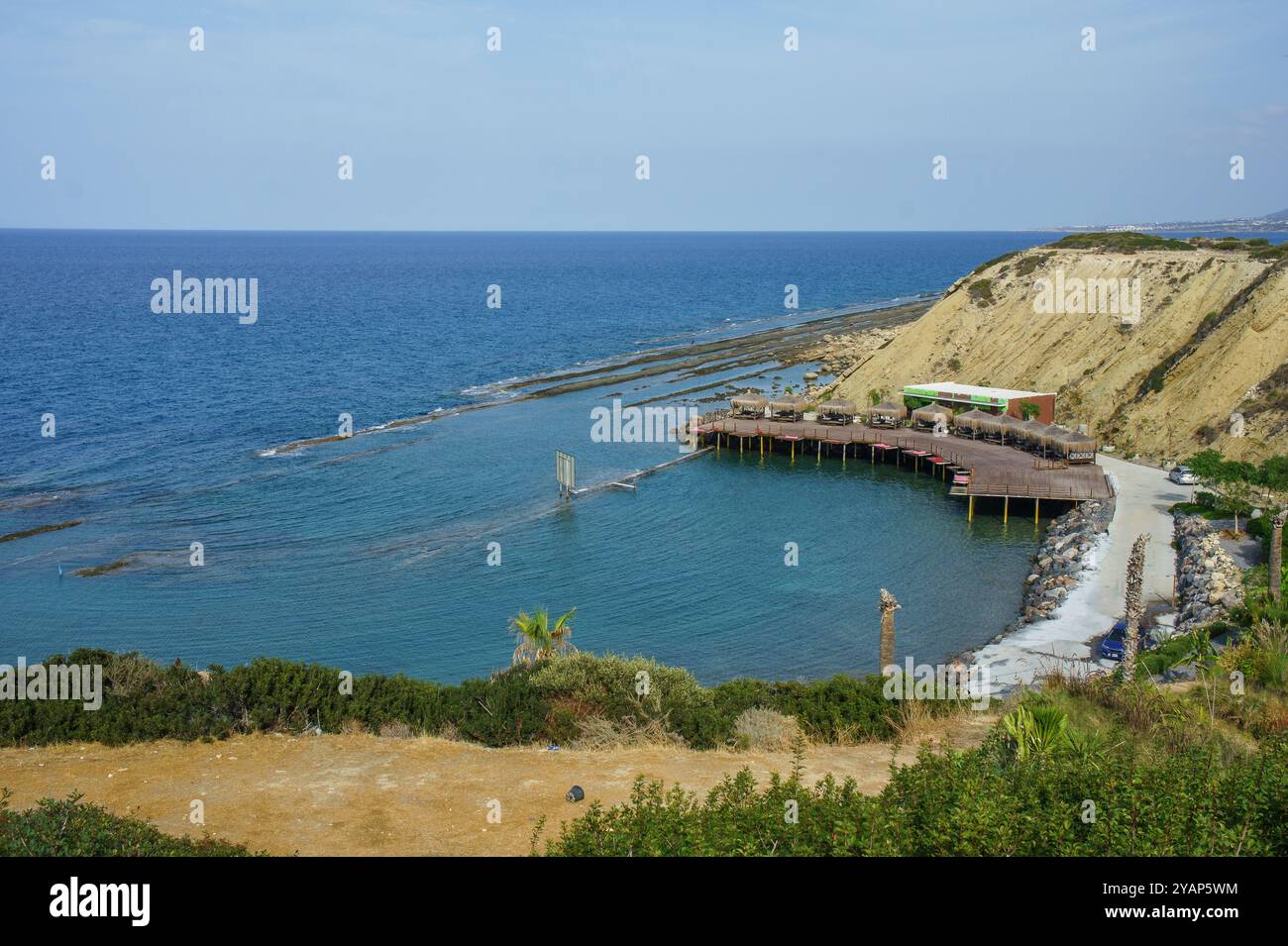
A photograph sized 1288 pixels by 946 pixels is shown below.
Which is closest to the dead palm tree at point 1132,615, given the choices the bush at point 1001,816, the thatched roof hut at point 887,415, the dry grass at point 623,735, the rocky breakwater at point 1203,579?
the rocky breakwater at point 1203,579

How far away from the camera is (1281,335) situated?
174ft

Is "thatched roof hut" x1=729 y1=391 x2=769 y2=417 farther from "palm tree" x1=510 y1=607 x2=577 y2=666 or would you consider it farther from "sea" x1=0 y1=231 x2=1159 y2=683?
"palm tree" x1=510 y1=607 x2=577 y2=666

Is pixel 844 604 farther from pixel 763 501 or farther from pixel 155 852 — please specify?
pixel 155 852

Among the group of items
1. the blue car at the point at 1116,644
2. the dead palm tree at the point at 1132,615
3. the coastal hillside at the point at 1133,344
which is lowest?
the blue car at the point at 1116,644

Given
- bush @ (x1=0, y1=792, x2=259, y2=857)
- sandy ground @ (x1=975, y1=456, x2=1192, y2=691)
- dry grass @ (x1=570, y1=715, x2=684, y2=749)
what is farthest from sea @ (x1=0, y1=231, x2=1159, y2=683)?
bush @ (x1=0, y1=792, x2=259, y2=857)

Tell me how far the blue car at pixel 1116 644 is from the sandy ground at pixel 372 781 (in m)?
10.2

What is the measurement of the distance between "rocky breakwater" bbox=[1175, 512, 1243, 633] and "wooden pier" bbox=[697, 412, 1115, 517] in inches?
363

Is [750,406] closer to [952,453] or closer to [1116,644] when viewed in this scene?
[952,453]

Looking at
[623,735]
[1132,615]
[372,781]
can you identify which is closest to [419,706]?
[372,781]

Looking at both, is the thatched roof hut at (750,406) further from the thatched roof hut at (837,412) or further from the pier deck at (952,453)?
the thatched roof hut at (837,412)

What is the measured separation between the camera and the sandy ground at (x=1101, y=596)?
28.3m

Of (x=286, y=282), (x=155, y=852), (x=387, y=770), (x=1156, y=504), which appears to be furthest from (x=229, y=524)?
(x=286, y=282)

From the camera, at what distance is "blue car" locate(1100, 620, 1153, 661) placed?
27578 mm
